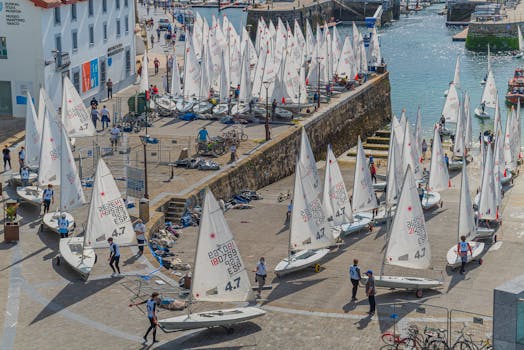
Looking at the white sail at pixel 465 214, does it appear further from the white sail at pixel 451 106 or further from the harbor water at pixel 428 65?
the harbor water at pixel 428 65

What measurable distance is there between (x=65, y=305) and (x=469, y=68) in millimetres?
91131

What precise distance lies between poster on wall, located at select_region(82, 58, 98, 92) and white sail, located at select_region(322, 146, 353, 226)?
25147 millimetres

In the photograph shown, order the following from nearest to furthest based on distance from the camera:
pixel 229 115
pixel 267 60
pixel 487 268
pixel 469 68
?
pixel 487 268
pixel 229 115
pixel 267 60
pixel 469 68

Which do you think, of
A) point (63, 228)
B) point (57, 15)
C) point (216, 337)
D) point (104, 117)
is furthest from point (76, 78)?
point (216, 337)

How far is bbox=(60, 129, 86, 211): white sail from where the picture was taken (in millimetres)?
42625

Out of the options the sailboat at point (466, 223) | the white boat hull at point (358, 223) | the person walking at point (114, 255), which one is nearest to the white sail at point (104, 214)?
the person walking at point (114, 255)

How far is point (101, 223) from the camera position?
3872 cm

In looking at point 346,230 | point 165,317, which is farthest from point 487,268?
point 165,317

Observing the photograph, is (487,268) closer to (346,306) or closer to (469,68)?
(346,306)

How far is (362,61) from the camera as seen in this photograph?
88.0 metres

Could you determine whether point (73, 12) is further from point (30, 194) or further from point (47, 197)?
point (47, 197)

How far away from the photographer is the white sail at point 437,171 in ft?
182

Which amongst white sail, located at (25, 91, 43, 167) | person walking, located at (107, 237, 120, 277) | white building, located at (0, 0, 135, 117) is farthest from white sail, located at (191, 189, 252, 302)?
white building, located at (0, 0, 135, 117)

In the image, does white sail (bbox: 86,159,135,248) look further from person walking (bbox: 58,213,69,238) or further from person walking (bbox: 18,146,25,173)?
person walking (bbox: 18,146,25,173)
